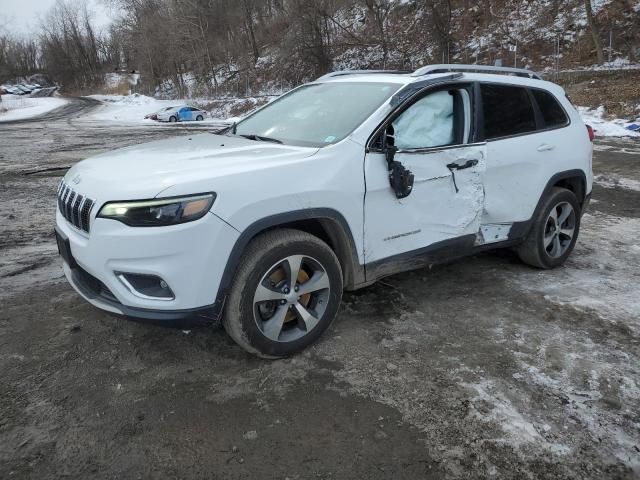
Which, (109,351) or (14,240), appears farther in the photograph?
(14,240)

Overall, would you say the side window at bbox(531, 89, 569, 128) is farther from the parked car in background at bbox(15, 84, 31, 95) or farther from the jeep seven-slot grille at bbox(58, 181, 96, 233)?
the parked car in background at bbox(15, 84, 31, 95)

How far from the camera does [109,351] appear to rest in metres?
3.20

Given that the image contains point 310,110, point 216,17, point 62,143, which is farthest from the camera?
point 216,17

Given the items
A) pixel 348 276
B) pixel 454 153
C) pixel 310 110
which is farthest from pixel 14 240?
pixel 454 153

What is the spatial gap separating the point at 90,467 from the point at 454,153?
2897mm

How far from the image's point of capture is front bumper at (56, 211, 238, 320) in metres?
2.58

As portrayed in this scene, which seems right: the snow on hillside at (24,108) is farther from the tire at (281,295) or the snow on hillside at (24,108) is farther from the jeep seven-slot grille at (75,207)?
the tire at (281,295)

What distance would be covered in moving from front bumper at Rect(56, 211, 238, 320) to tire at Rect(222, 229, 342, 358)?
155 mm

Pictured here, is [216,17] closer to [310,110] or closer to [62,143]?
[62,143]

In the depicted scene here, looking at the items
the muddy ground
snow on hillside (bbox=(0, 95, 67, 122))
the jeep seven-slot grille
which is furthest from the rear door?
snow on hillside (bbox=(0, 95, 67, 122))

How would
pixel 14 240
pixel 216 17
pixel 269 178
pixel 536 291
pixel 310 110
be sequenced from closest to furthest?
pixel 269 178 → pixel 310 110 → pixel 536 291 → pixel 14 240 → pixel 216 17

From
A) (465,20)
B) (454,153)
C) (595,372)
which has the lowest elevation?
(595,372)

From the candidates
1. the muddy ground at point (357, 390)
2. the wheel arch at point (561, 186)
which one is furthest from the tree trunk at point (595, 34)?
the muddy ground at point (357, 390)

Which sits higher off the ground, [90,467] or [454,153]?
[454,153]
